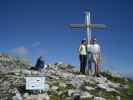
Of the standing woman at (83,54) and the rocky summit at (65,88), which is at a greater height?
the standing woman at (83,54)

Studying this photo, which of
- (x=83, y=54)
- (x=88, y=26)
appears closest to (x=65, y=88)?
(x=83, y=54)

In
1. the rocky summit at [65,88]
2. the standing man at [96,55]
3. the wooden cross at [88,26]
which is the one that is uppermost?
the wooden cross at [88,26]

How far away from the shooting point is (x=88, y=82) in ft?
82.9

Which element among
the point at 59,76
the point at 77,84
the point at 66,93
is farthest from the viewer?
the point at 59,76

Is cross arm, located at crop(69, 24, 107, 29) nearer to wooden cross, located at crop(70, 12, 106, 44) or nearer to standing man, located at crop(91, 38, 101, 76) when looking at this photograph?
wooden cross, located at crop(70, 12, 106, 44)

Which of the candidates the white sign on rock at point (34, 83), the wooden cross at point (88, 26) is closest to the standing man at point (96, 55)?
the wooden cross at point (88, 26)

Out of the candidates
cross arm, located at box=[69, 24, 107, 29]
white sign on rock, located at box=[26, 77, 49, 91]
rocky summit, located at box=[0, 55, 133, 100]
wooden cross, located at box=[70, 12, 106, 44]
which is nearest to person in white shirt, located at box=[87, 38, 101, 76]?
rocky summit, located at box=[0, 55, 133, 100]

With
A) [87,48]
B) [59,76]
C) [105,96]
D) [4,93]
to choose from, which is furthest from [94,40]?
[4,93]

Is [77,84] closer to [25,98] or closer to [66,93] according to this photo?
[66,93]

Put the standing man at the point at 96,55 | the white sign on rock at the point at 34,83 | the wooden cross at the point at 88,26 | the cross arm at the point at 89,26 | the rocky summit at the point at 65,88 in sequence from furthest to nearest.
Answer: the cross arm at the point at 89,26
the wooden cross at the point at 88,26
the standing man at the point at 96,55
the white sign on rock at the point at 34,83
the rocky summit at the point at 65,88

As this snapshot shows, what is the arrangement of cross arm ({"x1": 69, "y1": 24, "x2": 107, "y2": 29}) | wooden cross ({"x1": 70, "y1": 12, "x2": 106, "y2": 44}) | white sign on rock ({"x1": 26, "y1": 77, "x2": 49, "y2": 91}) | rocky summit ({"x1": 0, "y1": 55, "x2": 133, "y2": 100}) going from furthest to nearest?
cross arm ({"x1": 69, "y1": 24, "x2": 107, "y2": 29})
wooden cross ({"x1": 70, "y1": 12, "x2": 106, "y2": 44})
white sign on rock ({"x1": 26, "y1": 77, "x2": 49, "y2": 91})
rocky summit ({"x1": 0, "y1": 55, "x2": 133, "y2": 100})

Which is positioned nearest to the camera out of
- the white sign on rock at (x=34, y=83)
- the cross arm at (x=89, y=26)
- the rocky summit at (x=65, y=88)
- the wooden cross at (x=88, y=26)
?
the rocky summit at (x=65, y=88)

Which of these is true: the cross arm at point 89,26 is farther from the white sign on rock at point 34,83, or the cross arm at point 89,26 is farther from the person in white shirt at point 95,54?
the white sign on rock at point 34,83

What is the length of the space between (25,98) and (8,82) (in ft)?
12.6
